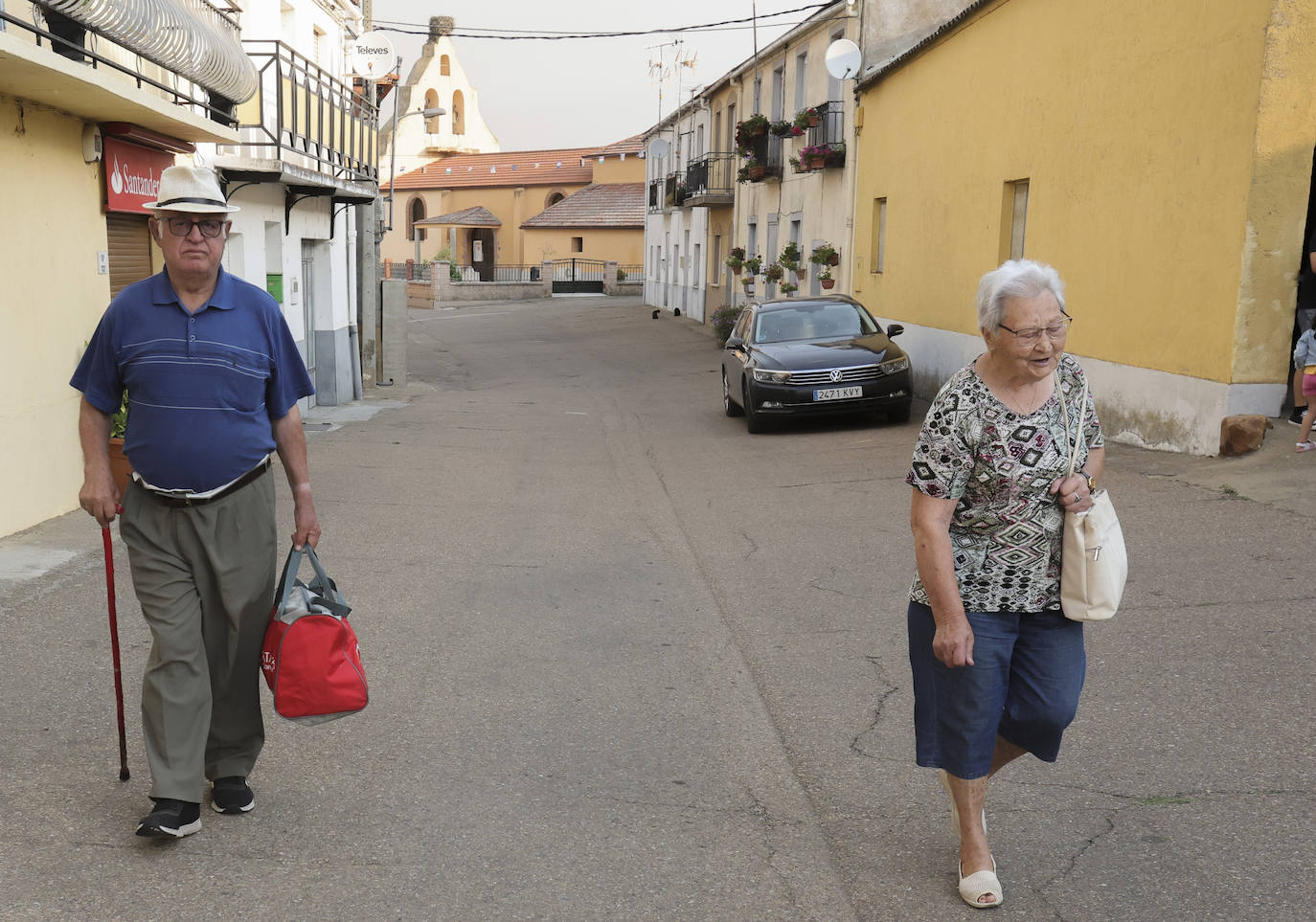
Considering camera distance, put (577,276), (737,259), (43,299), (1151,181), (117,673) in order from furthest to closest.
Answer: (577,276) < (737,259) < (1151,181) < (43,299) < (117,673)

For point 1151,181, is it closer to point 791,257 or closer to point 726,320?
point 791,257

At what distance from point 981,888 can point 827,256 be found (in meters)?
21.1

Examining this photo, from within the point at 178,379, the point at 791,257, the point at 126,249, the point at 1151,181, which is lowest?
the point at 791,257

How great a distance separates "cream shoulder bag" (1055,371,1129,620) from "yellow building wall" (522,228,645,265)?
60010 millimetres

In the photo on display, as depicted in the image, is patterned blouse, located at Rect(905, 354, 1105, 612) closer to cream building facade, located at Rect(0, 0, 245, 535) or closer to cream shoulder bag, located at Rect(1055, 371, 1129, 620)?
cream shoulder bag, located at Rect(1055, 371, 1129, 620)

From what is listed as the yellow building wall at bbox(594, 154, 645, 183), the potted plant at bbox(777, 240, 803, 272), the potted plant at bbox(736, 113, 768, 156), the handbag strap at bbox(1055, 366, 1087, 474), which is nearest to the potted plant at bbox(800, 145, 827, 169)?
the potted plant at bbox(777, 240, 803, 272)

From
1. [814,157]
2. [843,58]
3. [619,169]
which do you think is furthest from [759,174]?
[619,169]

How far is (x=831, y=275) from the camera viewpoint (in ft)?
79.5

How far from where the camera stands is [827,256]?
78.3 ft

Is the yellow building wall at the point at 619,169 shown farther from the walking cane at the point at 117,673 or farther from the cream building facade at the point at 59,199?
the walking cane at the point at 117,673

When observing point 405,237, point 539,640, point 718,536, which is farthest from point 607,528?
point 405,237

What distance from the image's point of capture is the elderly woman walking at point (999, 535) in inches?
132

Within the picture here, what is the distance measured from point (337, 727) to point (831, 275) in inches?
799

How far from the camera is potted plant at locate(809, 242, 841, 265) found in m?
23.8
